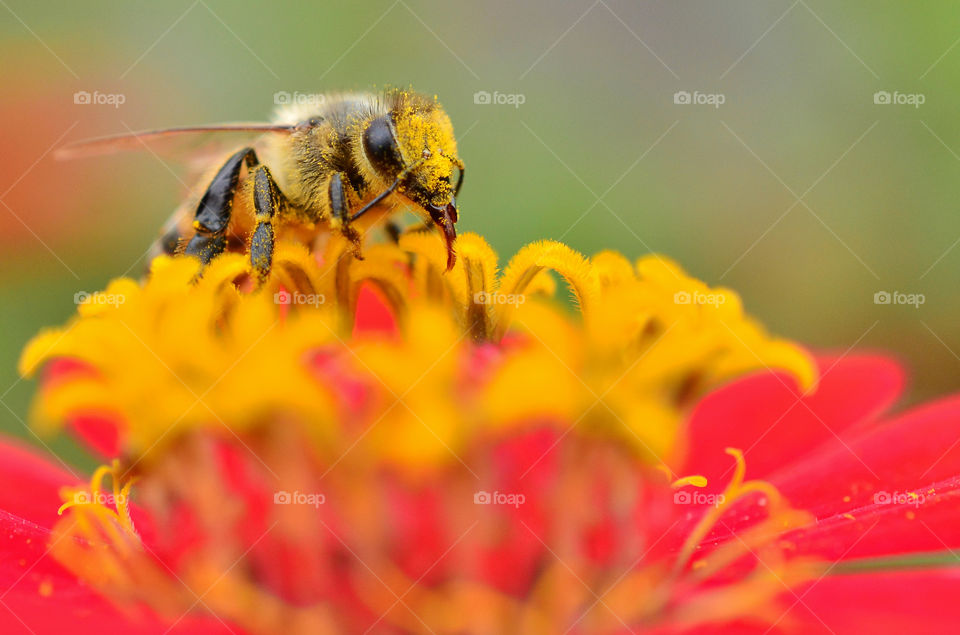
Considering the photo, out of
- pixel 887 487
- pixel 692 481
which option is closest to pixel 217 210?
pixel 692 481

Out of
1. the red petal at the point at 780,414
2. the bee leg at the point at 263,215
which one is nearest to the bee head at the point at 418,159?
the bee leg at the point at 263,215

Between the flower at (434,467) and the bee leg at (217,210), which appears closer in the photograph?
the flower at (434,467)

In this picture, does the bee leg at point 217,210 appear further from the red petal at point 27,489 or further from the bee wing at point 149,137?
the red petal at point 27,489

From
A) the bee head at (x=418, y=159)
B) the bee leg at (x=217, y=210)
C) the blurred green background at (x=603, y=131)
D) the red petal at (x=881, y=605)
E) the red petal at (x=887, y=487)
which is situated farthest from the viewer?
the blurred green background at (x=603, y=131)

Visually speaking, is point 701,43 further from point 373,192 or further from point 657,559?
point 657,559

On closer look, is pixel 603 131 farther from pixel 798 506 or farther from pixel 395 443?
pixel 395 443

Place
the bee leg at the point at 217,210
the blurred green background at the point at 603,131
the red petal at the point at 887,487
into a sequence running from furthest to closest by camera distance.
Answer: the blurred green background at the point at 603,131 < the bee leg at the point at 217,210 < the red petal at the point at 887,487

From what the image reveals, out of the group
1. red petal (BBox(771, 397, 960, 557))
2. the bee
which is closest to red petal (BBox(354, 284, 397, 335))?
the bee

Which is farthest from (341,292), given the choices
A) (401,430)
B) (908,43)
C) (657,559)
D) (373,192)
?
(908,43)
